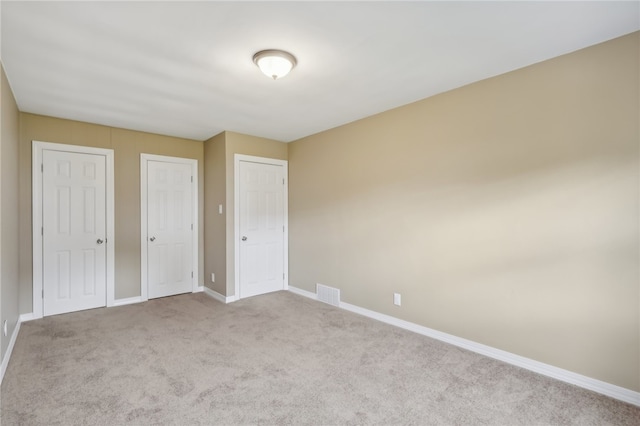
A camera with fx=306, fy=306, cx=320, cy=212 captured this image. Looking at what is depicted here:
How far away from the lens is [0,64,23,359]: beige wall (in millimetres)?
2488

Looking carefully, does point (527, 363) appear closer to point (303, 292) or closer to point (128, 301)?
point (303, 292)

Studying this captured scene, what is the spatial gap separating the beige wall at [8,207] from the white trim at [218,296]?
84.2 inches

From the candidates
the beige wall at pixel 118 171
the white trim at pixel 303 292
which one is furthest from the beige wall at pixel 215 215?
the white trim at pixel 303 292

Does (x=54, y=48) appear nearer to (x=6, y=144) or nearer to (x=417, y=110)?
(x=6, y=144)

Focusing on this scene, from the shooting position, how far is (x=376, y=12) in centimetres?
185

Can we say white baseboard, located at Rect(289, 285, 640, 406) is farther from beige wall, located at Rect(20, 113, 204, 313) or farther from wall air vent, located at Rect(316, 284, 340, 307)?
beige wall, located at Rect(20, 113, 204, 313)

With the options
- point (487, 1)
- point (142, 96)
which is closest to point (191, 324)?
point (142, 96)

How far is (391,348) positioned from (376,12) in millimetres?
2731

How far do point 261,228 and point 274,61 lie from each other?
292cm

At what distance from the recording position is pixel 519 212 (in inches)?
101

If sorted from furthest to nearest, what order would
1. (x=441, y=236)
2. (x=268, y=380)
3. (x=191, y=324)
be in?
1. (x=191, y=324)
2. (x=441, y=236)
3. (x=268, y=380)

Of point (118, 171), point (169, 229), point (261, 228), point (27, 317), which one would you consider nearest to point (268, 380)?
point (261, 228)

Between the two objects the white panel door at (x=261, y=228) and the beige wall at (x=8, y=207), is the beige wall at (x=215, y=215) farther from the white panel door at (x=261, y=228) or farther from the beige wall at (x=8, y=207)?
the beige wall at (x=8, y=207)

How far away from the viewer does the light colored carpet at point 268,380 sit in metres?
1.96
